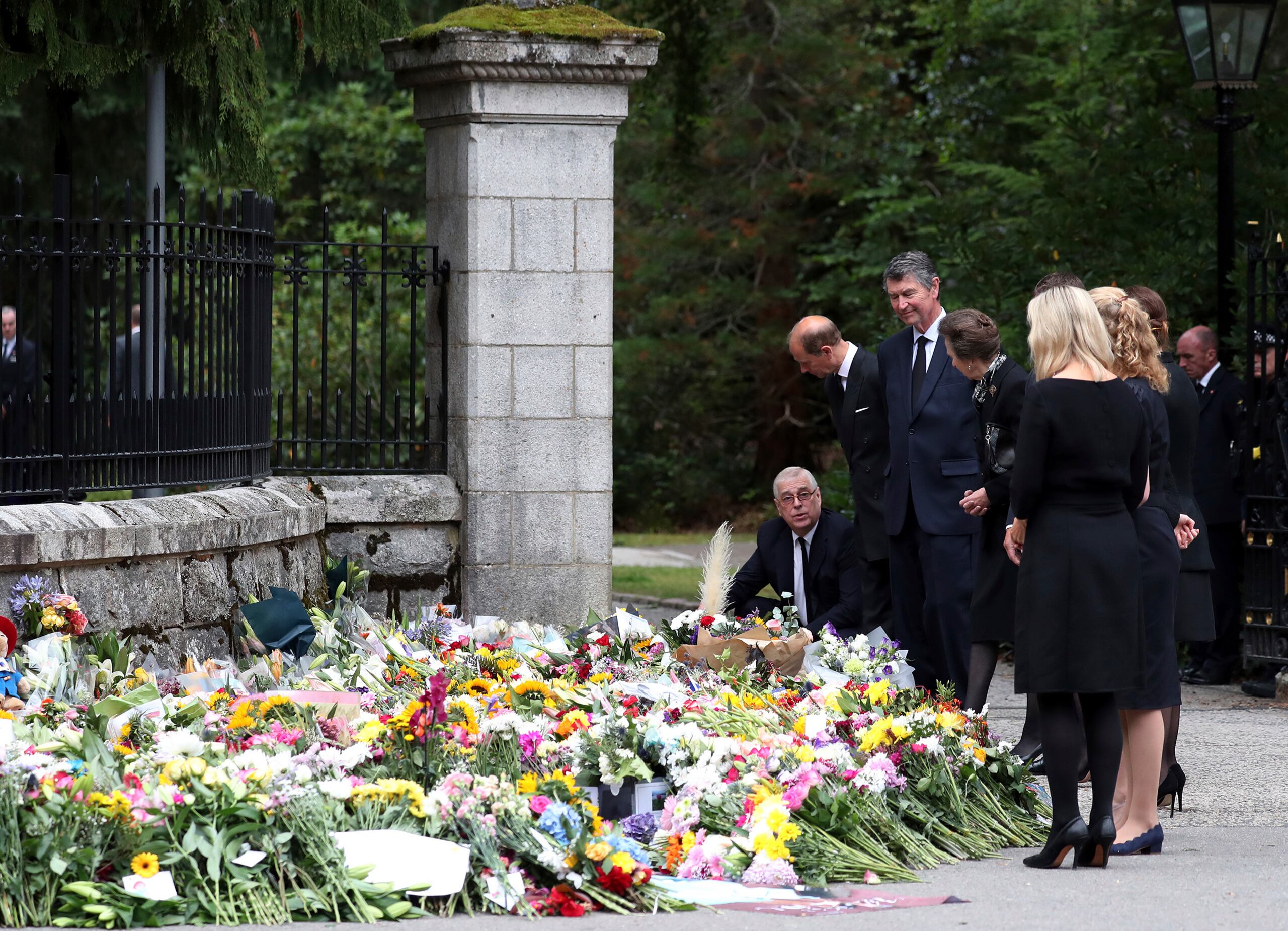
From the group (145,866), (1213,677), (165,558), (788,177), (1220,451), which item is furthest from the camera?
(788,177)

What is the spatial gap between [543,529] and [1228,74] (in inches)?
184

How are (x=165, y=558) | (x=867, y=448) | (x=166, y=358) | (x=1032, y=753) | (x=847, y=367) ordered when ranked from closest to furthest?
1. (x=1032, y=753)
2. (x=165, y=558)
3. (x=166, y=358)
4. (x=867, y=448)
5. (x=847, y=367)

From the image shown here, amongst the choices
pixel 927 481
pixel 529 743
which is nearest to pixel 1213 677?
pixel 927 481

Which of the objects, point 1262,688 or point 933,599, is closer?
point 933,599

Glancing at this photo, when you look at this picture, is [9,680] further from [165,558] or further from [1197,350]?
[1197,350]

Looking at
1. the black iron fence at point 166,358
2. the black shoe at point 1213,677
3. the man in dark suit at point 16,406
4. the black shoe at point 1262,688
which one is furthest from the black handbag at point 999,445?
the black shoe at point 1213,677

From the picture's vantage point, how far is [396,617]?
8.68 meters

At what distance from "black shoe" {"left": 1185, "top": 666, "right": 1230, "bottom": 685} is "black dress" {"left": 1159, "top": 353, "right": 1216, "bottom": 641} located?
3.04 metres

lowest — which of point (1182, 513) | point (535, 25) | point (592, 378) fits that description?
point (1182, 513)

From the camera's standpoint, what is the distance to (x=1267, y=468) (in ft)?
30.5

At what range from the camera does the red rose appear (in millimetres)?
4719

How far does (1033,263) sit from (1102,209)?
56 centimetres

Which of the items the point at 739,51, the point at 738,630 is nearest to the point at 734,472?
the point at 739,51

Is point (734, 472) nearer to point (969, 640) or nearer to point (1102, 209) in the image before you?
point (1102, 209)
